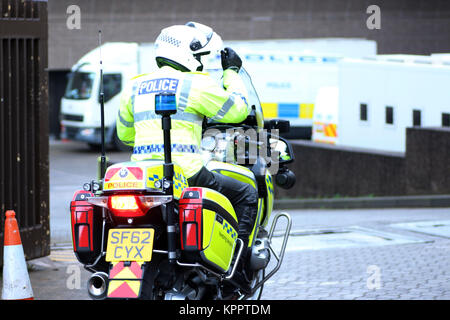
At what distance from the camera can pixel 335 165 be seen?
19.7 meters

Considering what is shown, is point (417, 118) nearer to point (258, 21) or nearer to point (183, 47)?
point (183, 47)

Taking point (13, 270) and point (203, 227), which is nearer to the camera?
point (203, 227)

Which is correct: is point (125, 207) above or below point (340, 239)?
above

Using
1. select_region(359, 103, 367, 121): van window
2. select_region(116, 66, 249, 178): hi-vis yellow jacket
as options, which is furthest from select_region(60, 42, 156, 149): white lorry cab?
select_region(116, 66, 249, 178): hi-vis yellow jacket

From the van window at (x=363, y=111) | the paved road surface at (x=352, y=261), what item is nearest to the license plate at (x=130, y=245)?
the paved road surface at (x=352, y=261)

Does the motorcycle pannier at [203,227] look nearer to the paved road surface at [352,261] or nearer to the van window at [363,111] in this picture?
the paved road surface at [352,261]

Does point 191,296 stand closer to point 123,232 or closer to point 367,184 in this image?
point 123,232

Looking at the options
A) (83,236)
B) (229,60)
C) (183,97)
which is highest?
(229,60)

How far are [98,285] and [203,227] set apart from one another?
647 mm

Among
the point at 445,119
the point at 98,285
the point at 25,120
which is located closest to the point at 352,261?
the point at 25,120

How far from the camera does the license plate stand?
506cm

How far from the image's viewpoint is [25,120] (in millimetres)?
8852

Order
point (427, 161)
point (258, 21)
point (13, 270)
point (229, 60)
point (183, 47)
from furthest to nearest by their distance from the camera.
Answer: point (258, 21), point (427, 161), point (13, 270), point (229, 60), point (183, 47)

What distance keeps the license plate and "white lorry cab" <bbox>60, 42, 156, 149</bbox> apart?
80.5ft
